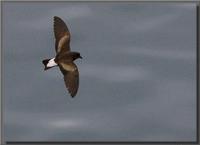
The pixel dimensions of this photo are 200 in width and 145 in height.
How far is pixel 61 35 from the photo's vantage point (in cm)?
1363

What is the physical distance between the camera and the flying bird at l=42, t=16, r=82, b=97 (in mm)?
13000

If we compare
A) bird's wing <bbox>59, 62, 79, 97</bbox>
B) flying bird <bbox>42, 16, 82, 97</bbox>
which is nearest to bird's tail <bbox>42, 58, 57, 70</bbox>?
flying bird <bbox>42, 16, 82, 97</bbox>

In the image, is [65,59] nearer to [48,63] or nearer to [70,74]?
[70,74]

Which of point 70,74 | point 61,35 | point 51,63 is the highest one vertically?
point 61,35

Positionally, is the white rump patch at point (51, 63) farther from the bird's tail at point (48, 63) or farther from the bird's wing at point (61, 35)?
the bird's wing at point (61, 35)

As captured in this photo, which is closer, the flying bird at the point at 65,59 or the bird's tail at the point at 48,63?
the bird's tail at the point at 48,63

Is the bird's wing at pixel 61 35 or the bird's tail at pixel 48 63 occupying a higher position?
the bird's wing at pixel 61 35

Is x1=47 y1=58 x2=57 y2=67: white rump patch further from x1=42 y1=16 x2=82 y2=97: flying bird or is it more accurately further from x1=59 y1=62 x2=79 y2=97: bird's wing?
x1=59 y1=62 x2=79 y2=97: bird's wing

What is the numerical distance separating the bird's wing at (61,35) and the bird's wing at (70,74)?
1.62 feet

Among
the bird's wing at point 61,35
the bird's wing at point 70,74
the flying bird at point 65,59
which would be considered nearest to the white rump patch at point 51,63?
the flying bird at point 65,59

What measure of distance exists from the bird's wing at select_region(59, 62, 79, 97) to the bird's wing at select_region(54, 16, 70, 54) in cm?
49

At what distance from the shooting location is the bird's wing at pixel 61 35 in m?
13.5

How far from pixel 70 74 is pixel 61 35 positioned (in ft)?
3.50

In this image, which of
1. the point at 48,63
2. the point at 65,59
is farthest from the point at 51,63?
the point at 65,59
